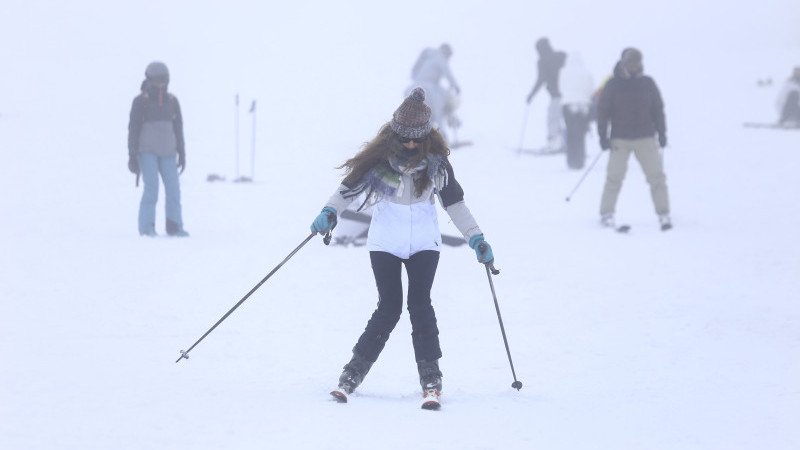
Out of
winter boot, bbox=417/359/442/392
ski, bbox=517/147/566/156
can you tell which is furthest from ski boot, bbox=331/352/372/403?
ski, bbox=517/147/566/156

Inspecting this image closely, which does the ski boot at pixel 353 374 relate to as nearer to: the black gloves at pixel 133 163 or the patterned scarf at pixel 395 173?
the patterned scarf at pixel 395 173

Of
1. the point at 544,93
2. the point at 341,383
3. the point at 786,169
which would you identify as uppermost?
the point at 341,383

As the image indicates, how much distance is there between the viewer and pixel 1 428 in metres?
4.59

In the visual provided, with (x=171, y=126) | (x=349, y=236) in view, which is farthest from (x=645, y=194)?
(x=171, y=126)

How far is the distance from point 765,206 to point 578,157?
4.90m

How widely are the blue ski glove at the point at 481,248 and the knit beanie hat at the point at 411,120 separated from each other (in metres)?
0.54

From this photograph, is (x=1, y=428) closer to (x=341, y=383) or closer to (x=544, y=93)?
(x=341, y=383)

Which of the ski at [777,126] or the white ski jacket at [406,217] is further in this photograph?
the ski at [777,126]

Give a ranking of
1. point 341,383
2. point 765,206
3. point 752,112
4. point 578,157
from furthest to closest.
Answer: point 752,112 → point 578,157 → point 765,206 → point 341,383

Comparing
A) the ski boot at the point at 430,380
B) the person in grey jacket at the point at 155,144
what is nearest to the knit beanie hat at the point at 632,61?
the person in grey jacket at the point at 155,144

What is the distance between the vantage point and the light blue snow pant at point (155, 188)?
10516 mm

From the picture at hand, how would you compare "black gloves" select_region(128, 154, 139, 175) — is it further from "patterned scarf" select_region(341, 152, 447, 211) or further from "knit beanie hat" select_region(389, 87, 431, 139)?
"knit beanie hat" select_region(389, 87, 431, 139)

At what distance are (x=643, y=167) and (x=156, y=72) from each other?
15.9 feet

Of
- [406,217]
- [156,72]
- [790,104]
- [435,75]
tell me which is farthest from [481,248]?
[790,104]
